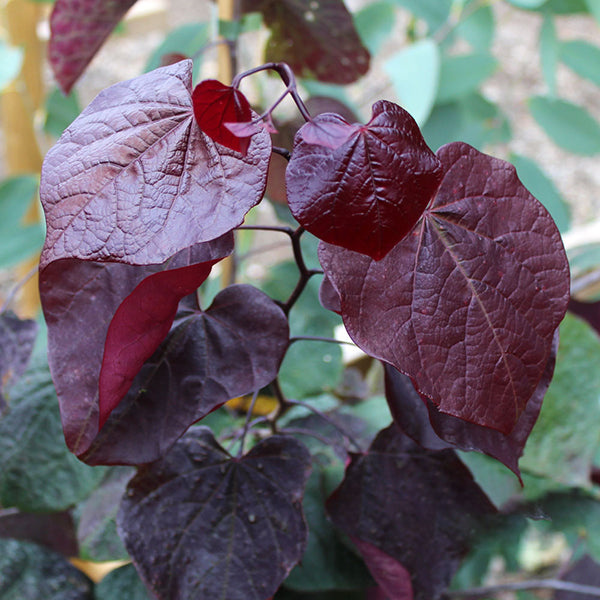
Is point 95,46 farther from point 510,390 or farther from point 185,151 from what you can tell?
point 510,390

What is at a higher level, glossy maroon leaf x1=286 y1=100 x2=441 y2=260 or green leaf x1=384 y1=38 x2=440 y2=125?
glossy maroon leaf x1=286 y1=100 x2=441 y2=260

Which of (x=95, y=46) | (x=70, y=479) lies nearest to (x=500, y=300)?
(x=70, y=479)

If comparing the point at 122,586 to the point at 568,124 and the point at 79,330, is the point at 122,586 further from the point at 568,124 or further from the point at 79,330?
the point at 568,124

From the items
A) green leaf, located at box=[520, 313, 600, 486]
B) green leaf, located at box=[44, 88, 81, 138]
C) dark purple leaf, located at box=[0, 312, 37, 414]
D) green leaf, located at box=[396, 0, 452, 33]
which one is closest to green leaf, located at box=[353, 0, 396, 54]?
green leaf, located at box=[396, 0, 452, 33]

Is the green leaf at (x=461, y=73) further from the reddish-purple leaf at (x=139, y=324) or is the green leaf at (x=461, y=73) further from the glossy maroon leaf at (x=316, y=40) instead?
the reddish-purple leaf at (x=139, y=324)

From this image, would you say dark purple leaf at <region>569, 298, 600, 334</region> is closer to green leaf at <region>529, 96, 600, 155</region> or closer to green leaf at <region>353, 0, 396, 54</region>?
green leaf at <region>529, 96, 600, 155</region>

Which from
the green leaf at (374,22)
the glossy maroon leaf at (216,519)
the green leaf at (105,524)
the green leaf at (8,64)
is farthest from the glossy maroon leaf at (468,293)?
the green leaf at (374,22)

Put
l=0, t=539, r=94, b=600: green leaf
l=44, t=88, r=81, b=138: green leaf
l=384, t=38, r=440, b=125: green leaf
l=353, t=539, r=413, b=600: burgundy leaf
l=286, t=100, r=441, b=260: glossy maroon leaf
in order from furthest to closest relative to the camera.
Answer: l=44, t=88, r=81, b=138: green leaf → l=384, t=38, r=440, b=125: green leaf → l=0, t=539, r=94, b=600: green leaf → l=353, t=539, r=413, b=600: burgundy leaf → l=286, t=100, r=441, b=260: glossy maroon leaf
